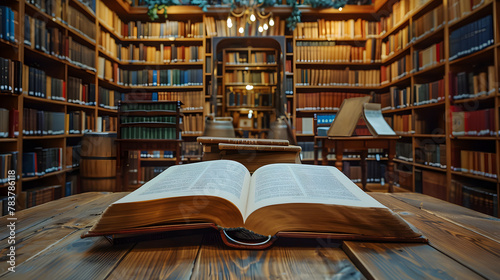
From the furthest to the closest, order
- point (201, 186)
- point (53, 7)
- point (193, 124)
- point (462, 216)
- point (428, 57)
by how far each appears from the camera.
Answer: point (193, 124) < point (428, 57) < point (53, 7) < point (462, 216) < point (201, 186)

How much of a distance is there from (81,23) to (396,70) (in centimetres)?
435

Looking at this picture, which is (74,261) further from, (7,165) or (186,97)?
(186,97)

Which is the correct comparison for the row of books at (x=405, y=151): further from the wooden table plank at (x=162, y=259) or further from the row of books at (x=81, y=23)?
the row of books at (x=81, y=23)

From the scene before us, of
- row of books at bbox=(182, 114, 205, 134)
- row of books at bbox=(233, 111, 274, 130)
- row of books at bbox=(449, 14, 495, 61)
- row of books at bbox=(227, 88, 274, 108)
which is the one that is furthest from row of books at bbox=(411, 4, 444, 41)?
row of books at bbox=(182, 114, 205, 134)

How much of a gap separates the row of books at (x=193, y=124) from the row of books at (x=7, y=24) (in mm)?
2367

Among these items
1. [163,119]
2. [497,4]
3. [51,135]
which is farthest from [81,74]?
[497,4]

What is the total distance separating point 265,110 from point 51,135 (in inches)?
116

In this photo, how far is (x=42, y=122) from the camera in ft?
8.37

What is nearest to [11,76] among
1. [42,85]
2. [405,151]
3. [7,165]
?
[42,85]

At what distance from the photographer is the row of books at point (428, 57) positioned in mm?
2918

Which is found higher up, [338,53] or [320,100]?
[338,53]

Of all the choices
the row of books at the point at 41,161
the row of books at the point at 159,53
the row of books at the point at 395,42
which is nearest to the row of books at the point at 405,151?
the row of books at the point at 395,42

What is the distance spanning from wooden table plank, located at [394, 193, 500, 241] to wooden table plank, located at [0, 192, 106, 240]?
823 millimetres

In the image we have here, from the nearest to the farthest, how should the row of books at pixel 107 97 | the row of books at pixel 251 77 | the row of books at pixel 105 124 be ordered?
1. the row of books at pixel 105 124
2. the row of books at pixel 107 97
3. the row of books at pixel 251 77
